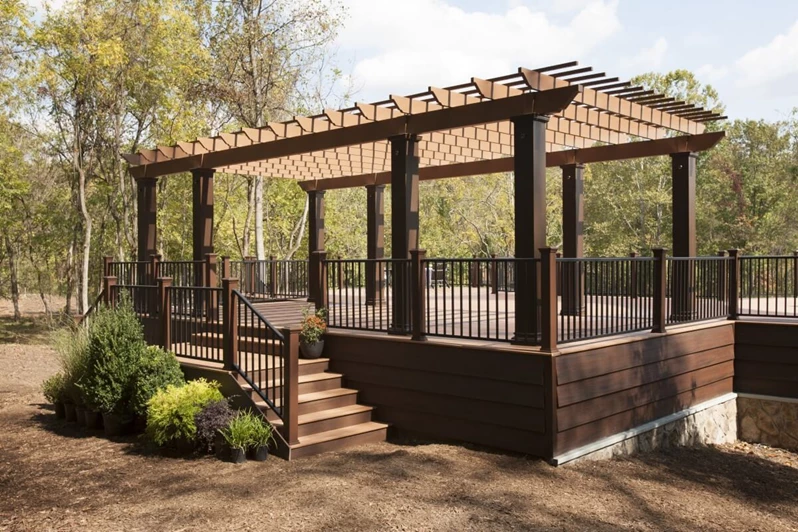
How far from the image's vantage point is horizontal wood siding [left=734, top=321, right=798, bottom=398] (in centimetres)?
876

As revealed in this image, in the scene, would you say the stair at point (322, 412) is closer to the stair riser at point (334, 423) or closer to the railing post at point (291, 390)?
the stair riser at point (334, 423)

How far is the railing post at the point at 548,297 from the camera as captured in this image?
6219 millimetres

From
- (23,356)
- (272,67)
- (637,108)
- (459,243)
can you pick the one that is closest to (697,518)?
(637,108)

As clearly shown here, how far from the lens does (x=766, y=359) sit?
9.07 meters

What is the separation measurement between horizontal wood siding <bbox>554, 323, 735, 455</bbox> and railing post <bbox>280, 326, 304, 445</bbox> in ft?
8.31

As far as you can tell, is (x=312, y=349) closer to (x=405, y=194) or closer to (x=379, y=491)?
(x=405, y=194)

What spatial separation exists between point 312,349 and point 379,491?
2895mm

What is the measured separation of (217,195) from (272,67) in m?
5.64

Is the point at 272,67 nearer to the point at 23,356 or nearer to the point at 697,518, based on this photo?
the point at 23,356

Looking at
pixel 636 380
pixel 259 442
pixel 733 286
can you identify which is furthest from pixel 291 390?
pixel 733 286

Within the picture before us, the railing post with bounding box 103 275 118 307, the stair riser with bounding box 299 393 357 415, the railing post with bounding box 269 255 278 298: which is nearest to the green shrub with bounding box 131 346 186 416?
the stair riser with bounding box 299 393 357 415

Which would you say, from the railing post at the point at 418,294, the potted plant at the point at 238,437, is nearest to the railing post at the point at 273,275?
the railing post at the point at 418,294

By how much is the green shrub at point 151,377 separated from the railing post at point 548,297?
415 cm

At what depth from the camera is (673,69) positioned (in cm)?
2911
